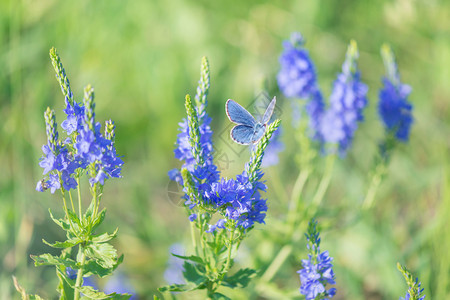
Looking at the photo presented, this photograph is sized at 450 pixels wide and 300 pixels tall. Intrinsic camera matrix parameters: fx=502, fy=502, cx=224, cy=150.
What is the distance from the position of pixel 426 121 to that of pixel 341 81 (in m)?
1.87

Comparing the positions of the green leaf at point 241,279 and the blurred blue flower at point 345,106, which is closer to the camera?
the green leaf at point 241,279

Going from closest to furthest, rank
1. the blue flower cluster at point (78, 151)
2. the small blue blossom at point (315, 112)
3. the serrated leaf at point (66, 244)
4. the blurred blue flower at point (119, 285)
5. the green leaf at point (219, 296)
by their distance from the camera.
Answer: the blue flower cluster at point (78, 151) → the serrated leaf at point (66, 244) → the green leaf at point (219, 296) → the small blue blossom at point (315, 112) → the blurred blue flower at point (119, 285)

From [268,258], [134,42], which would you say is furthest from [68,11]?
[268,258]

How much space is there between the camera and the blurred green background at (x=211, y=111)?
11.3ft

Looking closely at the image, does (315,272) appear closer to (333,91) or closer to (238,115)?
(238,115)

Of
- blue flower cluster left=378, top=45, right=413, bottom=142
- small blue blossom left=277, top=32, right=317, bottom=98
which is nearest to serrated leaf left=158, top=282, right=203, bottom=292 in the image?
small blue blossom left=277, top=32, right=317, bottom=98

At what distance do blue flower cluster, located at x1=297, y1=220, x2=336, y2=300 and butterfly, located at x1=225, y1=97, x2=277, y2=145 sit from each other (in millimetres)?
430

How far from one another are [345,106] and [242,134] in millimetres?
1350

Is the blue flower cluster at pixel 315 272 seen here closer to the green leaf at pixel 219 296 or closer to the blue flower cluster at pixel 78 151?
the green leaf at pixel 219 296

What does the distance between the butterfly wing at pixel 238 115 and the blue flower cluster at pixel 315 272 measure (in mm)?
484

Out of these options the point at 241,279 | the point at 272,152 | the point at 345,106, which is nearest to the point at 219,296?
the point at 241,279

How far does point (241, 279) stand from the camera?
6.93 ft

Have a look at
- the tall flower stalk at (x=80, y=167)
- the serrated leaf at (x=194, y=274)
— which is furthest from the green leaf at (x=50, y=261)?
the serrated leaf at (x=194, y=274)

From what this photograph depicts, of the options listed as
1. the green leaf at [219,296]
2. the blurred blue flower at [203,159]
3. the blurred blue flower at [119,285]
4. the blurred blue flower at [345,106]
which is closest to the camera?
the blurred blue flower at [203,159]
